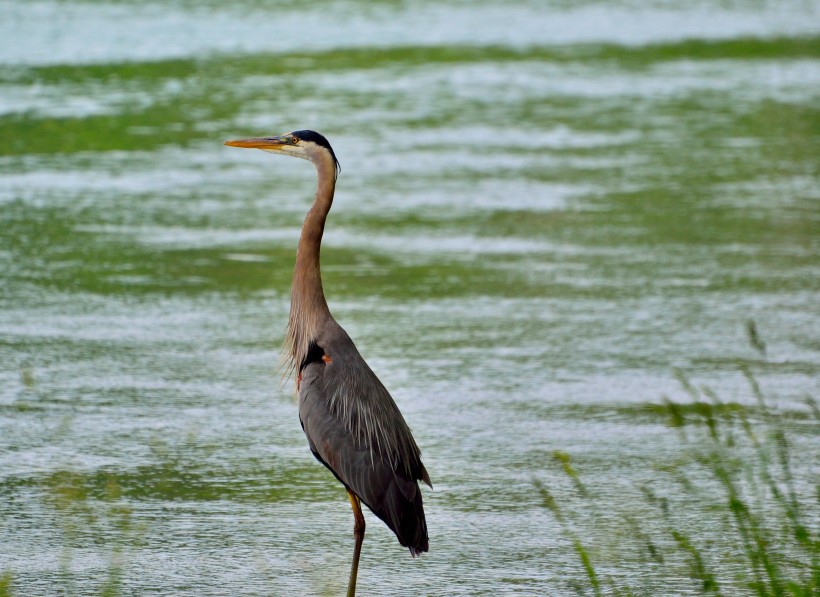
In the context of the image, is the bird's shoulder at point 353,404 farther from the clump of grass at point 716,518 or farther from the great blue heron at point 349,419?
the clump of grass at point 716,518

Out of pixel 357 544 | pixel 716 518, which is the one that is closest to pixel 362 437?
pixel 357 544

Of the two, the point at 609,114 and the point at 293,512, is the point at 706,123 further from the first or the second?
the point at 293,512

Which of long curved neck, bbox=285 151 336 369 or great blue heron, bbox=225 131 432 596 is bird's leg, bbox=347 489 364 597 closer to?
great blue heron, bbox=225 131 432 596

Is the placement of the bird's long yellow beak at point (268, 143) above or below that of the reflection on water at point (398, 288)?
above

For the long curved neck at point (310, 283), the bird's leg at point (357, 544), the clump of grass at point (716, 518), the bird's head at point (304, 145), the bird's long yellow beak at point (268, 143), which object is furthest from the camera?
the bird's long yellow beak at point (268, 143)

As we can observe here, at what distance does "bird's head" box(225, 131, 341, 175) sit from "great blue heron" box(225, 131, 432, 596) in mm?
55

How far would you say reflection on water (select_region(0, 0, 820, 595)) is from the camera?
17.3 ft

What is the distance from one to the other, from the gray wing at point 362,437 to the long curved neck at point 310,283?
191 mm

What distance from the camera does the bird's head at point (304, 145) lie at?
5.36m

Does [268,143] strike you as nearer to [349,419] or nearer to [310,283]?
[310,283]

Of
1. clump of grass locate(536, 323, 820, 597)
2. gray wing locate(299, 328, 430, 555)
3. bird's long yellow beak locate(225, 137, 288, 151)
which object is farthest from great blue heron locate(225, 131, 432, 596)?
clump of grass locate(536, 323, 820, 597)

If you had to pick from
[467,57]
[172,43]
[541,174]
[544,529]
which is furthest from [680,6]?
[544,529]

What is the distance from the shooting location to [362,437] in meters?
4.86

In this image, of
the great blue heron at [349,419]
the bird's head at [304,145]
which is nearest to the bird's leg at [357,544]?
the great blue heron at [349,419]
